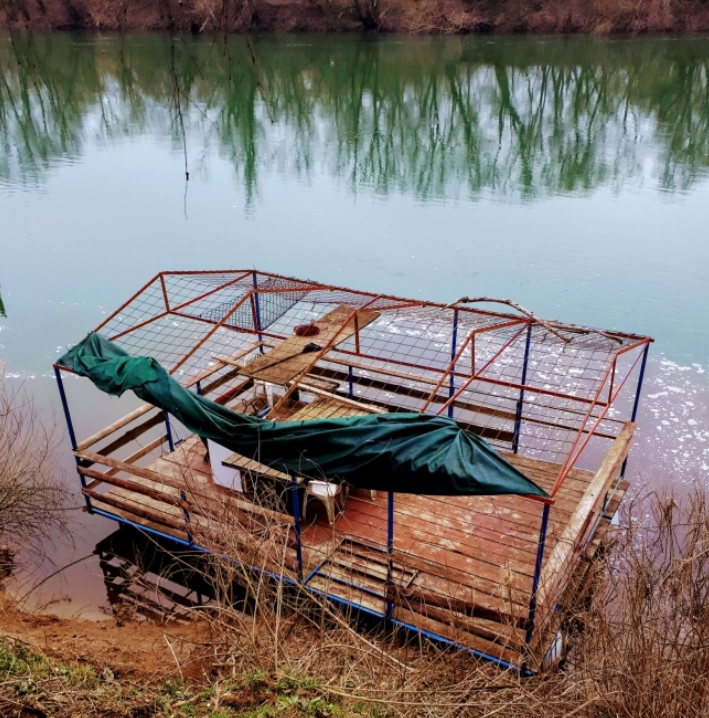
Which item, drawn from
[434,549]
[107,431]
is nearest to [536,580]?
[434,549]

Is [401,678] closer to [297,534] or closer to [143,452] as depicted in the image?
[297,534]

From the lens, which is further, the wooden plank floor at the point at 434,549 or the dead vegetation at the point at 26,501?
the dead vegetation at the point at 26,501

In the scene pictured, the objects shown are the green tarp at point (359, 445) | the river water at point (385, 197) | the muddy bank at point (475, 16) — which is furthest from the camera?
the muddy bank at point (475, 16)

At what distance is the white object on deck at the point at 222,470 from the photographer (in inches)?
307

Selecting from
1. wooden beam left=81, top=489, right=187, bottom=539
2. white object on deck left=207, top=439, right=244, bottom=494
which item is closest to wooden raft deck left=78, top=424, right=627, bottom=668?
wooden beam left=81, top=489, right=187, bottom=539

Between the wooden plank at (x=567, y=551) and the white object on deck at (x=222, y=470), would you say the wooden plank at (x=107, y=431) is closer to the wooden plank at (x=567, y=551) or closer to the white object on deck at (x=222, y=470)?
the white object on deck at (x=222, y=470)

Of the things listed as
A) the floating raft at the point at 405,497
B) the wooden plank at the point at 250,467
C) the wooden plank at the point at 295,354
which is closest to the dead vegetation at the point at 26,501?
the floating raft at the point at 405,497

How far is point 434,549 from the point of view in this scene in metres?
7.27

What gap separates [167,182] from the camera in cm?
2036

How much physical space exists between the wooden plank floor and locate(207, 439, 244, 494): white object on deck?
0.36 feet

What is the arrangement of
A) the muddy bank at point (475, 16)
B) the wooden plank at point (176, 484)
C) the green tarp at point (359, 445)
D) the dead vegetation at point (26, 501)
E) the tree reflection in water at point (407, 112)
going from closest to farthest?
the green tarp at point (359, 445), the wooden plank at point (176, 484), the dead vegetation at point (26, 501), the tree reflection in water at point (407, 112), the muddy bank at point (475, 16)

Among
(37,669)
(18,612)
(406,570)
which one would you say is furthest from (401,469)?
(18,612)

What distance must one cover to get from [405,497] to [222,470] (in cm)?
215

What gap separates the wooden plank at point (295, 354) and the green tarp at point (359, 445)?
1.49 metres
